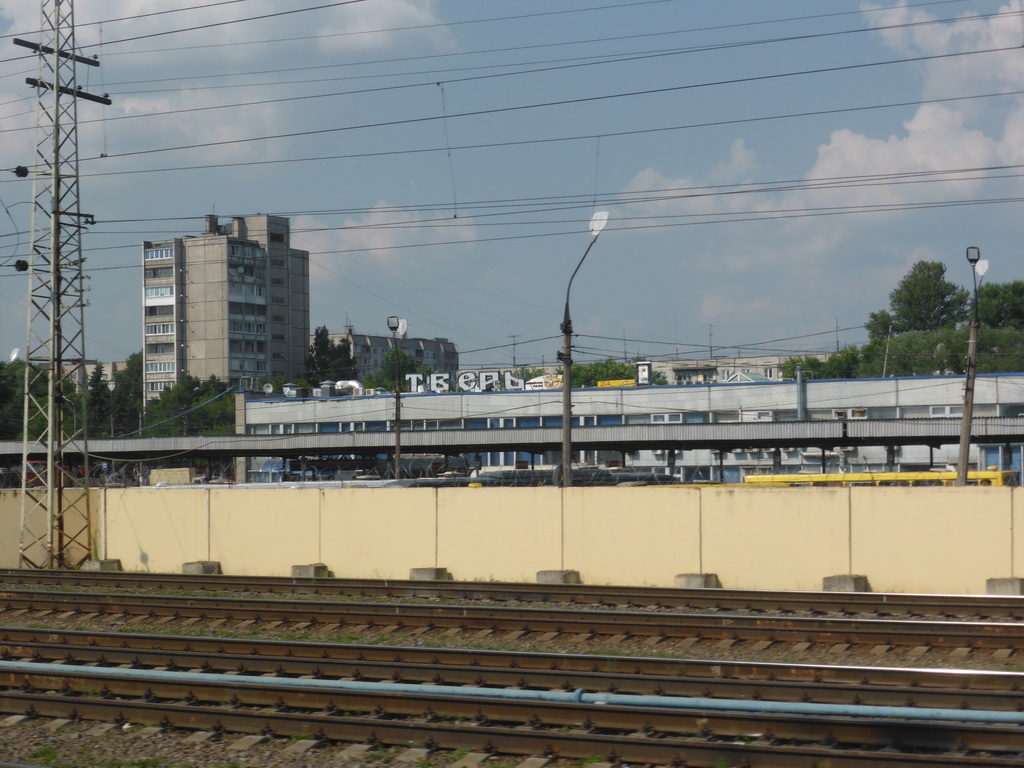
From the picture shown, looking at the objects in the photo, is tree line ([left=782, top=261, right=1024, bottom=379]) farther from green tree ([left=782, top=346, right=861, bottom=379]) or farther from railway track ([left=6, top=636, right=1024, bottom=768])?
railway track ([left=6, top=636, right=1024, bottom=768])

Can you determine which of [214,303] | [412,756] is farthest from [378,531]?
[214,303]

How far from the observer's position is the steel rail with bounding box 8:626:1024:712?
10016 mm

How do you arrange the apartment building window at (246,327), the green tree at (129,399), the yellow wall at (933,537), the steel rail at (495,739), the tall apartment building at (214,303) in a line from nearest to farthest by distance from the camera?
the steel rail at (495,739), the yellow wall at (933,537), the green tree at (129,399), the tall apartment building at (214,303), the apartment building window at (246,327)

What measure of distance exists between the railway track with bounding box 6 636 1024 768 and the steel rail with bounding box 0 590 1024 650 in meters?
3.22

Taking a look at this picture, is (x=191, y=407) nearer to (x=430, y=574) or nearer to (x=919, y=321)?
(x=919, y=321)

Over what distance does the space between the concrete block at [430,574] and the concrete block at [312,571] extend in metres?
2.27

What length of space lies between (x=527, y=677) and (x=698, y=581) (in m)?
10.1

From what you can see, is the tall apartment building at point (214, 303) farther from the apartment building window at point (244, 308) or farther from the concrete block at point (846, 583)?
the concrete block at point (846, 583)

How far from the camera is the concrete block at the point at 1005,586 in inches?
720

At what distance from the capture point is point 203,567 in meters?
25.6

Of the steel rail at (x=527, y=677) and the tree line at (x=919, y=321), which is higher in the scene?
the tree line at (x=919, y=321)

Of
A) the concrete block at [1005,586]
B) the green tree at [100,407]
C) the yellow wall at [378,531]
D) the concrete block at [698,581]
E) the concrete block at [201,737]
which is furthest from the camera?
the green tree at [100,407]

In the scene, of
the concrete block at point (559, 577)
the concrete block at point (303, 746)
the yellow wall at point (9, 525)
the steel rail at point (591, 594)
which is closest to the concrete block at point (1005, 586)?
the steel rail at point (591, 594)

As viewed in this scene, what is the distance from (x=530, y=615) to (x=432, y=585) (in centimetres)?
486
